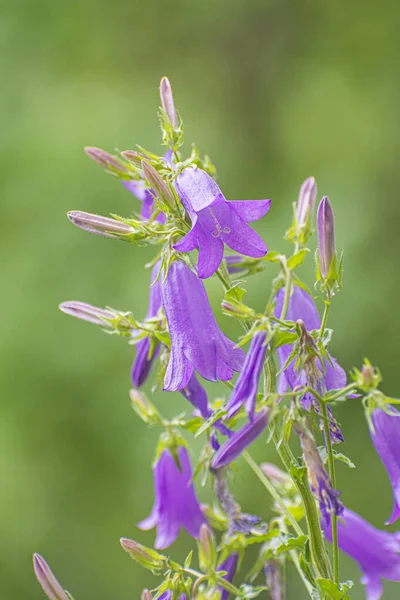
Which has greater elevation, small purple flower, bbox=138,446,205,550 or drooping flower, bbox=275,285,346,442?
drooping flower, bbox=275,285,346,442

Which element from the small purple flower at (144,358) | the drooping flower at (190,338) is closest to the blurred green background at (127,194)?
the small purple flower at (144,358)

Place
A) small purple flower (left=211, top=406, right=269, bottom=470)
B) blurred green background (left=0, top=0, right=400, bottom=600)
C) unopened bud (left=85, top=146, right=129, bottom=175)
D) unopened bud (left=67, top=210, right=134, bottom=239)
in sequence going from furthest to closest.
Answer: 1. blurred green background (left=0, top=0, right=400, bottom=600)
2. unopened bud (left=85, top=146, right=129, bottom=175)
3. unopened bud (left=67, top=210, right=134, bottom=239)
4. small purple flower (left=211, top=406, right=269, bottom=470)

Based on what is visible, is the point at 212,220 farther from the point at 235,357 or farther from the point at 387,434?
the point at 387,434

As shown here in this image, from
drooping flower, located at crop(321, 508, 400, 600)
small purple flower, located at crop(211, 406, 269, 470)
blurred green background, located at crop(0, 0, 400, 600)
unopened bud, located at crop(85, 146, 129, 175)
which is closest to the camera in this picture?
small purple flower, located at crop(211, 406, 269, 470)

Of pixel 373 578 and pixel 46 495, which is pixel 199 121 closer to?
pixel 46 495

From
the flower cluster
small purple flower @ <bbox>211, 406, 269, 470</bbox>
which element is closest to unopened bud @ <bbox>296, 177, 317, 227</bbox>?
the flower cluster

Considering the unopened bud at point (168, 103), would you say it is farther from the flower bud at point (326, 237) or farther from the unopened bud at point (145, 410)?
the unopened bud at point (145, 410)

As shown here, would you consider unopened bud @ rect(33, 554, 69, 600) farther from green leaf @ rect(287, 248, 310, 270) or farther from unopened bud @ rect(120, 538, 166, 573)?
green leaf @ rect(287, 248, 310, 270)

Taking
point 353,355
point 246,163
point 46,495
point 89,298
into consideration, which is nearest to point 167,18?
point 246,163
